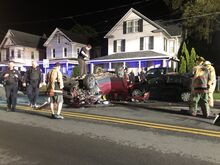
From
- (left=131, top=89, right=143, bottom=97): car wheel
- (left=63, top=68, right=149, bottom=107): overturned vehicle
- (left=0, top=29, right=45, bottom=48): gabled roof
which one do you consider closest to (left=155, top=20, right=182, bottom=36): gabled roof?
(left=0, top=29, right=45, bottom=48): gabled roof

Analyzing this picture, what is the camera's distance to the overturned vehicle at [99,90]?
14.9 meters

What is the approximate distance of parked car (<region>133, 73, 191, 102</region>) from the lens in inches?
736

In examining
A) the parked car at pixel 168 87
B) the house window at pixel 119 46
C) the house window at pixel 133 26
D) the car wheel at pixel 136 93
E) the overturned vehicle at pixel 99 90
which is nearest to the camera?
the overturned vehicle at pixel 99 90

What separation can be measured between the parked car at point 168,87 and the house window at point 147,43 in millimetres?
25996

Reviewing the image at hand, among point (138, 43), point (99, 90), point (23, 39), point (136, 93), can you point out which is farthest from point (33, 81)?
point (23, 39)

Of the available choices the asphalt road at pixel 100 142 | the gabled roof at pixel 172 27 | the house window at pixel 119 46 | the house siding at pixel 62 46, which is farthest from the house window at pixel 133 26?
the asphalt road at pixel 100 142

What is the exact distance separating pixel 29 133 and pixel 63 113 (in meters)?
3.28

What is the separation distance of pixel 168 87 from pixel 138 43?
27.8 m

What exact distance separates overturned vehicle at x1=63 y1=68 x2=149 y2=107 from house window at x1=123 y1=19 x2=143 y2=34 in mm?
28133

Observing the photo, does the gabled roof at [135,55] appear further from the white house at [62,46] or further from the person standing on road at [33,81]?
the person standing on road at [33,81]

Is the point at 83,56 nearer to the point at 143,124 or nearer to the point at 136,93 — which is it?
the point at 136,93

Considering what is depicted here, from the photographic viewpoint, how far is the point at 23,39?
62594mm

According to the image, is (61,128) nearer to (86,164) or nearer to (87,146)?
(87,146)

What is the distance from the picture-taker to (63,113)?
1261 centimetres
